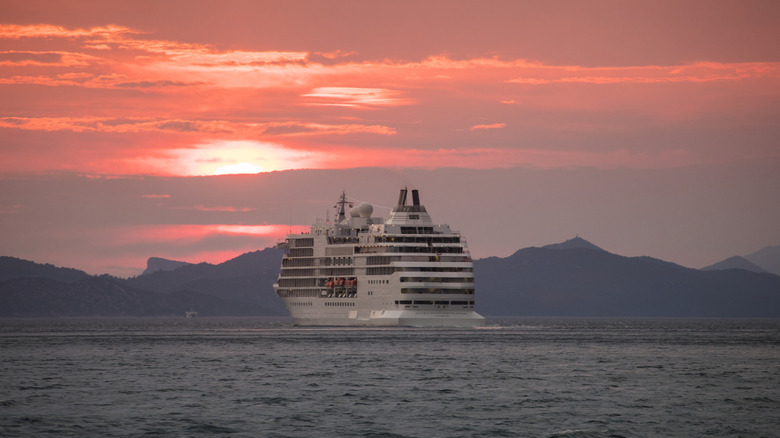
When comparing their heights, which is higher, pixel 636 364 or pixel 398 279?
pixel 398 279

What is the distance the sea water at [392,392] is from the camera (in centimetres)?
5534

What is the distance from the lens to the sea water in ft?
182

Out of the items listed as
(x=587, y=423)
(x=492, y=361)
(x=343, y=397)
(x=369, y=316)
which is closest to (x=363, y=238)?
(x=369, y=316)

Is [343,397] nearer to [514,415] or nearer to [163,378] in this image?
→ [514,415]

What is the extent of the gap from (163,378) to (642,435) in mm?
38752

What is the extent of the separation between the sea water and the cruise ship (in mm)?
41512

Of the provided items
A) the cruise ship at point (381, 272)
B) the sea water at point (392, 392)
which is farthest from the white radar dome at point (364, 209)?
the sea water at point (392, 392)

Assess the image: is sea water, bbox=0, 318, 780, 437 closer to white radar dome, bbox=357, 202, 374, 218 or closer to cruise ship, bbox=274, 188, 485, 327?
cruise ship, bbox=274, 188, 485, 327

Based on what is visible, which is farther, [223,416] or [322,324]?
[322,324]

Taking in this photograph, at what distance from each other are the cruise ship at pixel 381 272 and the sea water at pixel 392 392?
41.5 m

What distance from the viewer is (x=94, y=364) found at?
311 feet

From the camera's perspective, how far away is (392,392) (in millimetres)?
70250

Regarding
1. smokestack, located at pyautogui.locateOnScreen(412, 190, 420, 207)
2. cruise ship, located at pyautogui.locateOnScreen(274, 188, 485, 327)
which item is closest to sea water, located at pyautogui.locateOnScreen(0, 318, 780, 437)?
cruise ship, located at pyautogui.locateOnScreen(274, 188, 485, 327)

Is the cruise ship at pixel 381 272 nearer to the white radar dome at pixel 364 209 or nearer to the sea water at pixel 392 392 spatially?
the white radar dome at pixel 364 209
